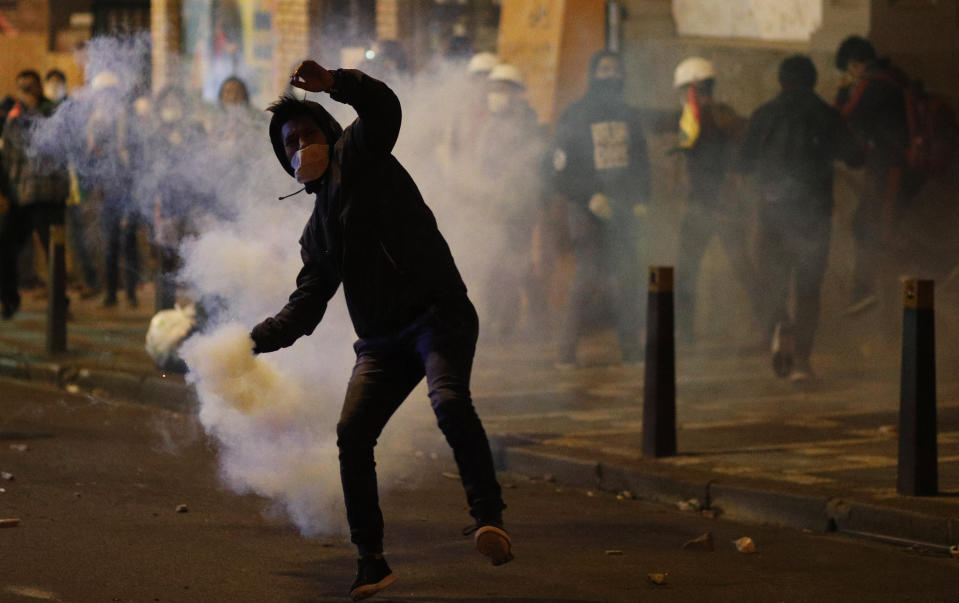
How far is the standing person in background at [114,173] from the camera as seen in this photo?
12.6 m

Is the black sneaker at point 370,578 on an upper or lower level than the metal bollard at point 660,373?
lower

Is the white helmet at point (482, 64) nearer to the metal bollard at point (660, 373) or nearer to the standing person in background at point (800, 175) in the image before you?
the standing person in background at point (800, 175)

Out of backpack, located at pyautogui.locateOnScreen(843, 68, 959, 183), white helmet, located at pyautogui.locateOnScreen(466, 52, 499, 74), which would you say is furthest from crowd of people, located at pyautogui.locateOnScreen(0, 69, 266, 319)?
backpack, located at pyautogui.locateOnScreen(843, 68, 959, 183)

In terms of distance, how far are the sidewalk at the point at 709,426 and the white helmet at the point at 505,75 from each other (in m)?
2.08

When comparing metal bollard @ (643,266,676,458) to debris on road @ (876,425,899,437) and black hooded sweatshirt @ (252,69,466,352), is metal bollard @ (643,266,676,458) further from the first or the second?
black hooded sweatshirt @ (252,69,466,352)

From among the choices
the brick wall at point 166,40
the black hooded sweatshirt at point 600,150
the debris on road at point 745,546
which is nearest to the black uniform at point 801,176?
the black hooded sweatshirt at point 600,150

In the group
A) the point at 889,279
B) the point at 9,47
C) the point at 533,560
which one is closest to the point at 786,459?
the point at 533,560

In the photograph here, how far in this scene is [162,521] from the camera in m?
6.19

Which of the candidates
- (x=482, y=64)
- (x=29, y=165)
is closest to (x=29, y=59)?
(x=29, y=165)

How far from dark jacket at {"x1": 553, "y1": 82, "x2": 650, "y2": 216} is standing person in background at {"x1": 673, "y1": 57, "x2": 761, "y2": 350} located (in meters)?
0.67

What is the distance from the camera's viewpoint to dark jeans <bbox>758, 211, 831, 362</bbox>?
1029 centimetres

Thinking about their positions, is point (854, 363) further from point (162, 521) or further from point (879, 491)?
point (162, 521)

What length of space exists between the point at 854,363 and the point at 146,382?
5041 millimetres

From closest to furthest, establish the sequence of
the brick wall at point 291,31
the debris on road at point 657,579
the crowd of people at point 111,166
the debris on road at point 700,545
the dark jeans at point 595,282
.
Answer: the debris on road at point 657,579
the debris on road at point 700,545
the dark jeans at point 595,282
the crowd of people at point 111,166
the brick wall at point 291,31
